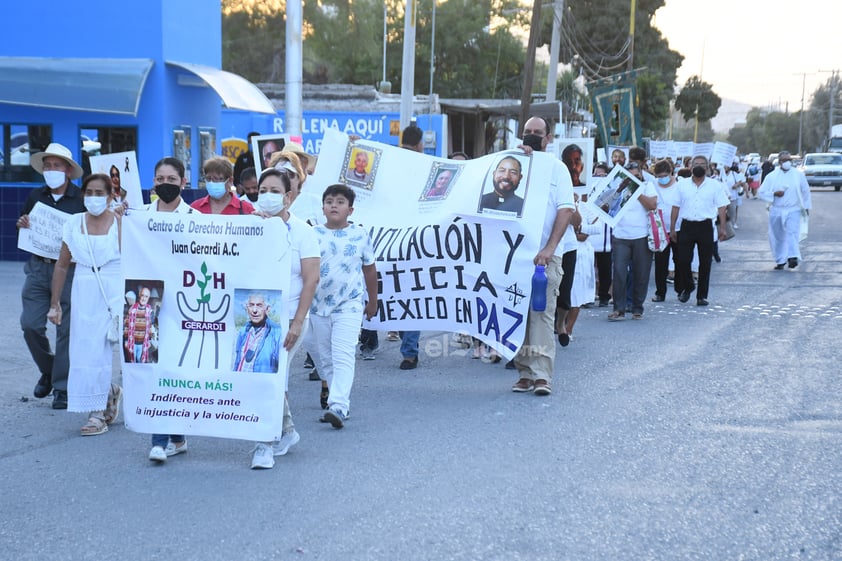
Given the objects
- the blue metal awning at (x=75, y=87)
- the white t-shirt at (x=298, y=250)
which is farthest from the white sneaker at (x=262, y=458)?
the blue metal awning at (x=75, y=87)

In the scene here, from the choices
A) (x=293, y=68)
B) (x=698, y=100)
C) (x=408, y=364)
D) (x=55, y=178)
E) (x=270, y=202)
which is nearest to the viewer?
(x=270, y=202)

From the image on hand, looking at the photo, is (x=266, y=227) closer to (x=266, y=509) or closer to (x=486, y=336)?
(x=266, y=509)

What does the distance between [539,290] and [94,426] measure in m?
3.31

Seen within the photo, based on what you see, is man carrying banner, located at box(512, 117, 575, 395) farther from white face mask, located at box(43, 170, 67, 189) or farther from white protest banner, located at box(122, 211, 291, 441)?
white face mask, located at box(43, 170, 67, 189)

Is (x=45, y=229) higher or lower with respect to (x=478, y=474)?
higher

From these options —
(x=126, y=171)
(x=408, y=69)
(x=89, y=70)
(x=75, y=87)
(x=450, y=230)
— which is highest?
(x=408, y=69)

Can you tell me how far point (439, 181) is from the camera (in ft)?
31.0

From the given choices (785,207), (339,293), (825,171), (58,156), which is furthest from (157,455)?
(825,171)

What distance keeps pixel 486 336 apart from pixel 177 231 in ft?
10.1

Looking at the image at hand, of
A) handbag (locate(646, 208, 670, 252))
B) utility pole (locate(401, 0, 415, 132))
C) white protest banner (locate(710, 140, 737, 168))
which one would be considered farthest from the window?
white protest banner (locate(710, 140, 737, 168))

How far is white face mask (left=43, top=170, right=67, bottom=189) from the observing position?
7.99 m

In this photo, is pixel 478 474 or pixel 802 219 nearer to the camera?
pixel 478 474

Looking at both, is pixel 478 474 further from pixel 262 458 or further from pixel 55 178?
pixel 55 178

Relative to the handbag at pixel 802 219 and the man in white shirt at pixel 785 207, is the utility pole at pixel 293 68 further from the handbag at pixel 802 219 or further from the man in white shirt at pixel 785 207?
the handbag at pixel 802 219
